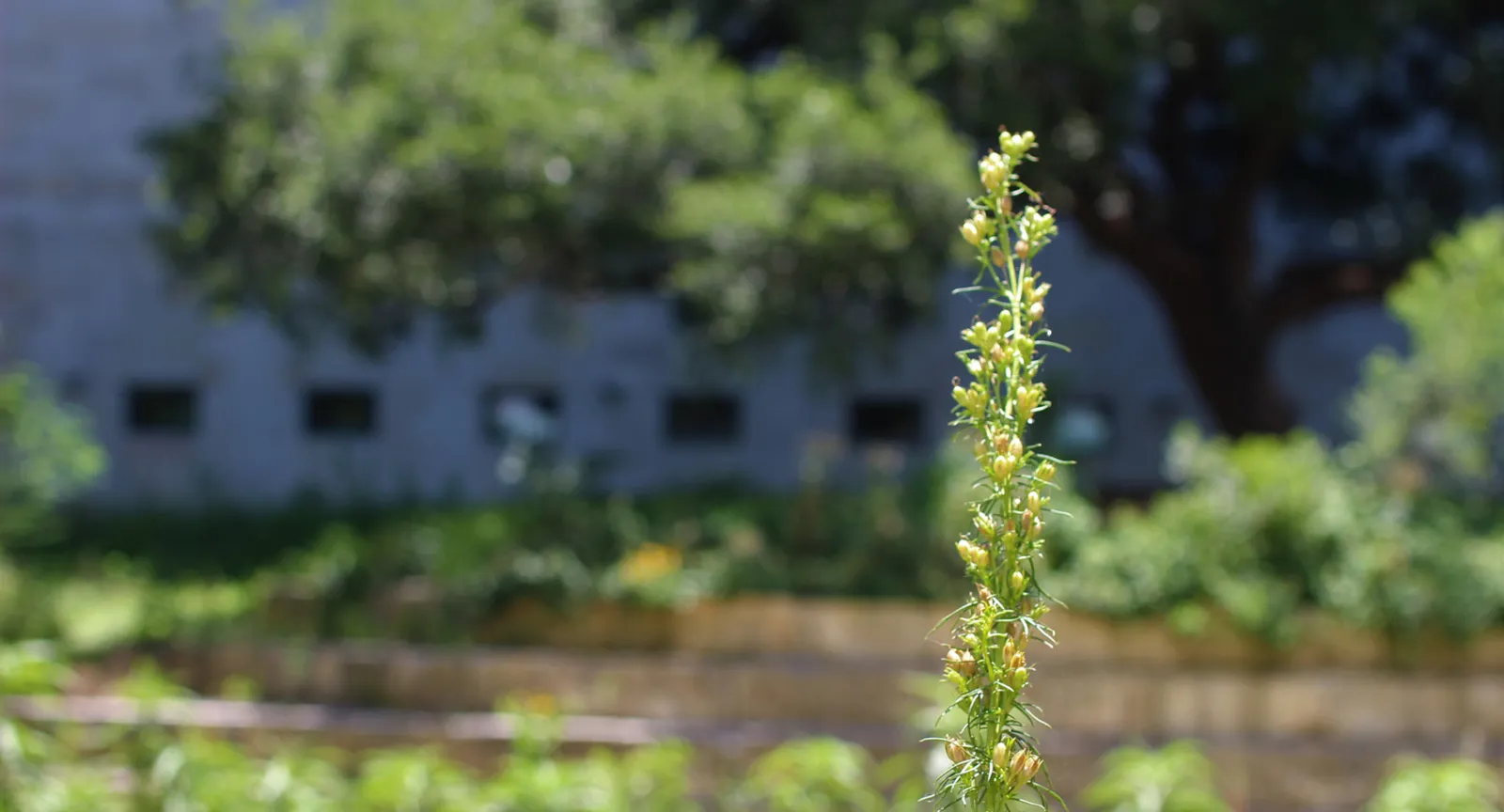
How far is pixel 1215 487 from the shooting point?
783 centimetres

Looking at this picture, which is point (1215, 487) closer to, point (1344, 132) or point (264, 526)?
point (1344, 132)

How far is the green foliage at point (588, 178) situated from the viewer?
6.96 meters

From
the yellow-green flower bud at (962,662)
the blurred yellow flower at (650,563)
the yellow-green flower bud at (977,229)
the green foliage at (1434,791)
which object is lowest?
the yellow-green flower bud at (962,662)

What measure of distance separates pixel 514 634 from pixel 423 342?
684cm

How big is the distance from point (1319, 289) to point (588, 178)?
23.4 feet

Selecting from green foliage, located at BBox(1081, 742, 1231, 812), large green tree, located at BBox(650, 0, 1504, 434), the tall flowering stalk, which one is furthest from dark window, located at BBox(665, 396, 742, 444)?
the tall flowering stalk

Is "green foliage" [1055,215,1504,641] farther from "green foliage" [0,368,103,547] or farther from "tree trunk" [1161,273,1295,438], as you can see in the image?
"green foliage" [0,368,103,547]

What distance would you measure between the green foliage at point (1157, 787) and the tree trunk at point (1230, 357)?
7060 mm

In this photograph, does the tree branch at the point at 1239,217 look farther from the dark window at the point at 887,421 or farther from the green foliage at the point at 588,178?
the green foliage at the point at 588,178

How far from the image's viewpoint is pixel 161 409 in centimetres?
1439

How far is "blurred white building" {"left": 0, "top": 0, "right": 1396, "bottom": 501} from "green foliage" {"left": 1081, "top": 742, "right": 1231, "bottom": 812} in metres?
9.20

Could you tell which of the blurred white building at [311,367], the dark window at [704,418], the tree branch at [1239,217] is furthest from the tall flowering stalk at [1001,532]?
the dark window at [704,418]

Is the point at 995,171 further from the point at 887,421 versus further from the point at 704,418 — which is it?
the point at 887,421

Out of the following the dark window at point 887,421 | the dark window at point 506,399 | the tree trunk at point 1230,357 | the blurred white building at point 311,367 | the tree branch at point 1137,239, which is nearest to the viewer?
the tree branch at point 1137,239
